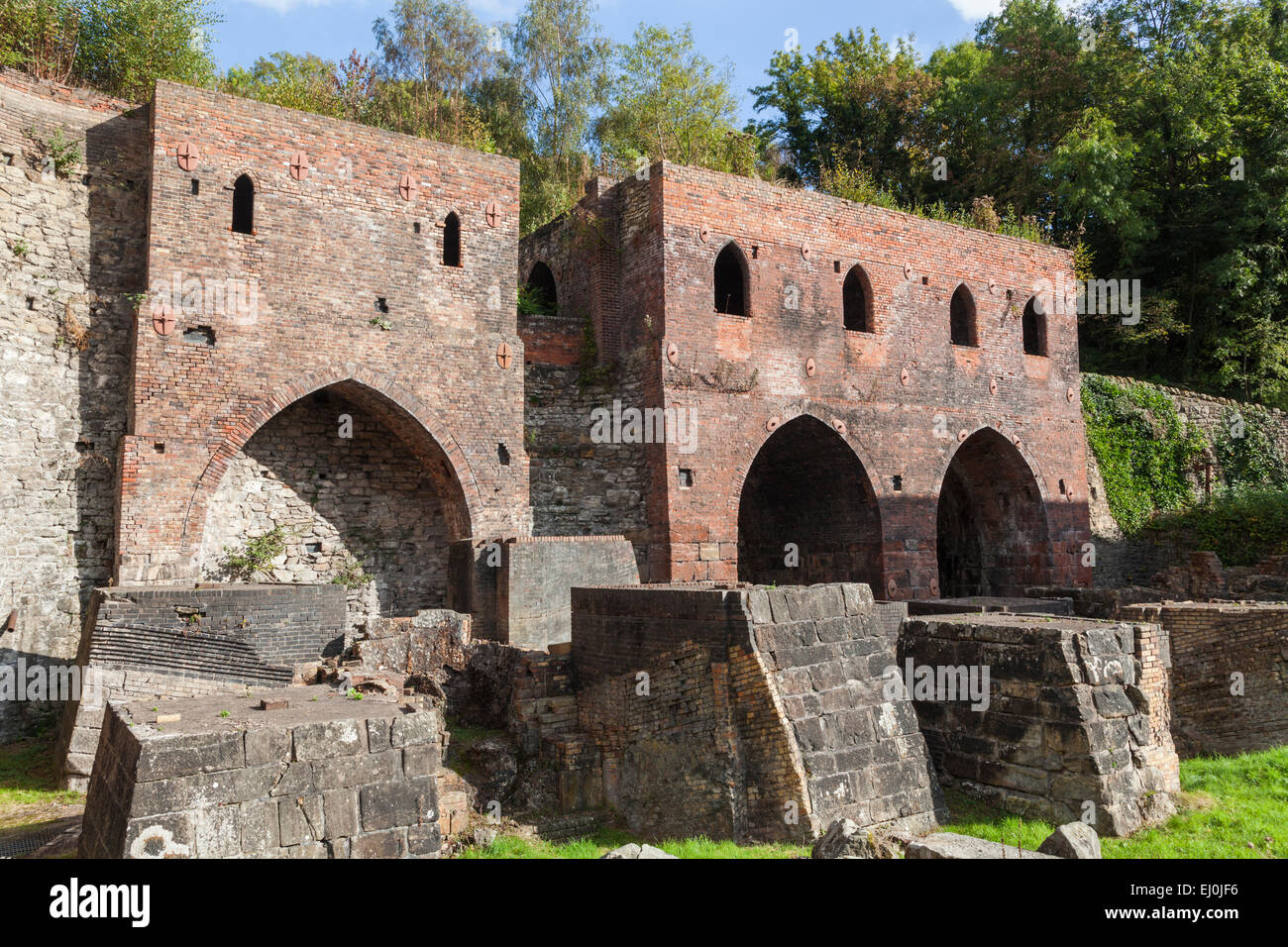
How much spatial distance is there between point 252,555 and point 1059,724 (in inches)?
397

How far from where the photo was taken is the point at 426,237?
13414mm

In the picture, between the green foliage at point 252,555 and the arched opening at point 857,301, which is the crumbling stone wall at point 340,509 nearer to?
the green foliage at point 252,555

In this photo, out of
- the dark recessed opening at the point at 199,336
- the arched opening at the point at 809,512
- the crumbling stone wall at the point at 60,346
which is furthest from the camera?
the arched opening at the point at 809,512

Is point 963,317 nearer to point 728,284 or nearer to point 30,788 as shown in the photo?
point 728,284

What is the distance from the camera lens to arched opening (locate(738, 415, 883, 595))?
16.5 m

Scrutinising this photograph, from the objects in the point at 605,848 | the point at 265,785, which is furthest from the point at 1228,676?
the point at 265,785

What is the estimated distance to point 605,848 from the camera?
7.70 metres

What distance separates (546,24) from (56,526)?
2216 cm

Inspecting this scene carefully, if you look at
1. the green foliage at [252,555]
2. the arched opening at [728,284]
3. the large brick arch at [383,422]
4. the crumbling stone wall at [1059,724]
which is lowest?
the crumbling stone wall at [1059,724]

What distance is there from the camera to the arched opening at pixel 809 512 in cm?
1653

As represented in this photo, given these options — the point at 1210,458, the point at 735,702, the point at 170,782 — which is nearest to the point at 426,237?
the point at 735,702

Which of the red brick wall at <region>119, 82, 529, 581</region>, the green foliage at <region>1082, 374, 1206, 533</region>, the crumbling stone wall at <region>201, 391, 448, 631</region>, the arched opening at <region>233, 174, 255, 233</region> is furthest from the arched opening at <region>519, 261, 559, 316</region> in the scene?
the green foliage at <region>1082, 374, 1206, 533</region>

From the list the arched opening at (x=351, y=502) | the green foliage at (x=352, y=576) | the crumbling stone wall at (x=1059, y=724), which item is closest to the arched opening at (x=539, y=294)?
the arched opening at (x=351, y=502)

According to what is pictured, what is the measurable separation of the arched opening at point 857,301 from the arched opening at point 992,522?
3501mm
